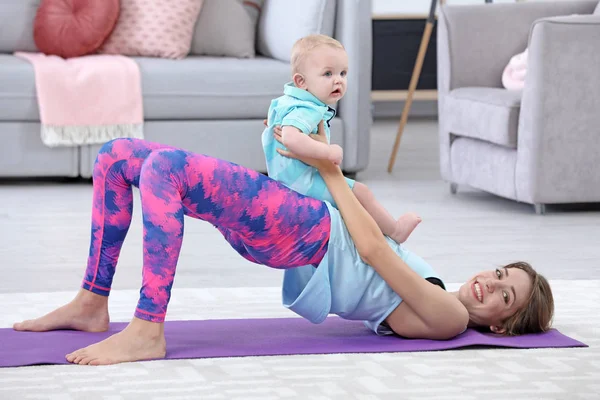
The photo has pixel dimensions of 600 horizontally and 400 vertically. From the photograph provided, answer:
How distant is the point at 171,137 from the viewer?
4172 mm

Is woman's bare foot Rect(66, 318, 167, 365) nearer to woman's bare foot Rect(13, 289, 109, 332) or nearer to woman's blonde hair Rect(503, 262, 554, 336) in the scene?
woman's bare foot Rect(13, 289, 109, 332)

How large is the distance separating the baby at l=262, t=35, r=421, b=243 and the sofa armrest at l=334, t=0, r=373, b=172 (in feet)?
7.37

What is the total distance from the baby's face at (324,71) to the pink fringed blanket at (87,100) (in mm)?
2205

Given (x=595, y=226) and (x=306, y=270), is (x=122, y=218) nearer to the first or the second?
(x=306, y=270)

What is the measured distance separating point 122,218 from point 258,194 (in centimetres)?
27

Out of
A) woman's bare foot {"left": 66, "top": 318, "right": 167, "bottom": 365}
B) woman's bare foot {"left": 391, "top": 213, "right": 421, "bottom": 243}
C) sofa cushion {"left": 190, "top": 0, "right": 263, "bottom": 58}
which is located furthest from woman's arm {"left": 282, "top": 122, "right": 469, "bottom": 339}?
sofa cushion {"left": 190, "top": 0, "right": 263, "bottom": 58}

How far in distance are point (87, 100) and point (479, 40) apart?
153 centimetres

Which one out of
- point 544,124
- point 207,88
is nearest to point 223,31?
point 207,88

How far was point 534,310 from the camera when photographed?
6.79ft

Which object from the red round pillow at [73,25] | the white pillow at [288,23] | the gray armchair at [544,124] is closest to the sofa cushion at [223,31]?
the white pillow at [288,23]

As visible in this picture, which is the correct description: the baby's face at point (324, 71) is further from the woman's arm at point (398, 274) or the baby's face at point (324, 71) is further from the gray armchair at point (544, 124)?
the gray armchair at point (544, 124)

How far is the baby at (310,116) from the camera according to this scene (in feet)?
6.48

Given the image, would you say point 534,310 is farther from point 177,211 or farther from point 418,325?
point 177,211

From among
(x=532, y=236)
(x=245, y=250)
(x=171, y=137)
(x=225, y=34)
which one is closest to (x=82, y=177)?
(x=171, y=137)
